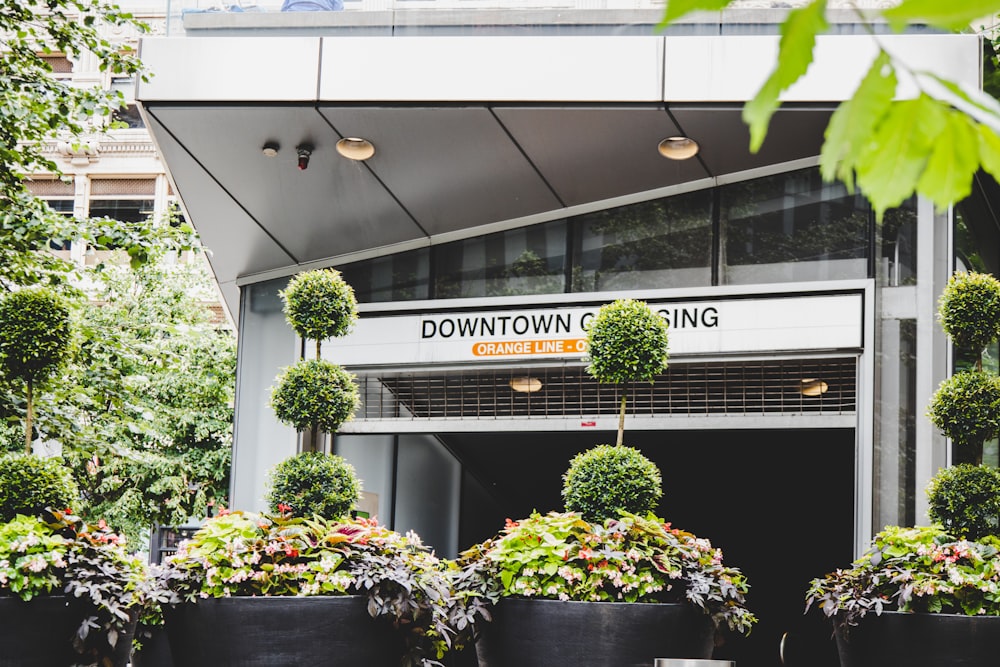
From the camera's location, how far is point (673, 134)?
8977 mm

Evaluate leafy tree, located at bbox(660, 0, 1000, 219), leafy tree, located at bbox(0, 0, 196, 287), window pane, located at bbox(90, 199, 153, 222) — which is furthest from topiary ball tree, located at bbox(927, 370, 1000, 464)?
window pane, located at bbox(90, 199, 153, 222)

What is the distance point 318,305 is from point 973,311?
14.6ft

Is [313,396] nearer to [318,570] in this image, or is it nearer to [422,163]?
[318,570]

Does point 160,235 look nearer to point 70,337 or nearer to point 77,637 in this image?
point 70,337

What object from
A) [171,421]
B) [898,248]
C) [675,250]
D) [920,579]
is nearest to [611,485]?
[920,579]

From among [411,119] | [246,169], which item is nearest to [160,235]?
[246,169]

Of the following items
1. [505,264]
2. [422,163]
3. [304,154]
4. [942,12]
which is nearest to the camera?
[942,12]

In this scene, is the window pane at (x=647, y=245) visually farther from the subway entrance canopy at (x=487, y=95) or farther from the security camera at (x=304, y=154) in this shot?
the security camera at (x=304, y=154)

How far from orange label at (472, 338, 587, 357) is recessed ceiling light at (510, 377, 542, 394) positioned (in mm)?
258

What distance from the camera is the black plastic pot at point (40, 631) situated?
17.9ft

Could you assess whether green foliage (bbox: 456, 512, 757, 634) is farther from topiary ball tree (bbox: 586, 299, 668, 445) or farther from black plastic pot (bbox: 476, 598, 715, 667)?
topiary ball tree (bbox: 586, 299, 668, 445)

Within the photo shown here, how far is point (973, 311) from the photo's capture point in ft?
24.8

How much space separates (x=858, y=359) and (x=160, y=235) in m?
5.97

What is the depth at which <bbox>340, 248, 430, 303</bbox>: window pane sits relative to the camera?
10.8 meters
